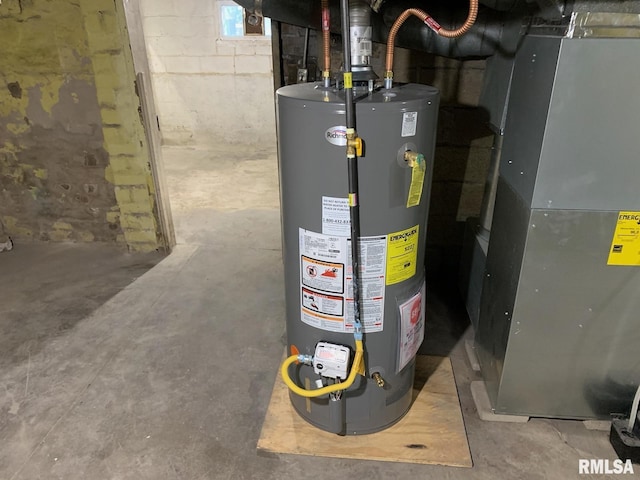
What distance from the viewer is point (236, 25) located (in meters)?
5.47

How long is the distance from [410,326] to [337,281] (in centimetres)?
30

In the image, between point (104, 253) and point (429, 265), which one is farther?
point (104, 253)

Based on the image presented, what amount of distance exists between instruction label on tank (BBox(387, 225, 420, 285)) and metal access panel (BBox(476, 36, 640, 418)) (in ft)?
1.05

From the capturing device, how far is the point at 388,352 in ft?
4.76

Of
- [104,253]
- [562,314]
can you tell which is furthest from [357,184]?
[104,253]

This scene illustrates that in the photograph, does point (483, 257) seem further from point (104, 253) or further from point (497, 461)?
point (104, 253)

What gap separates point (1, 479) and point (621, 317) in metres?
1.97

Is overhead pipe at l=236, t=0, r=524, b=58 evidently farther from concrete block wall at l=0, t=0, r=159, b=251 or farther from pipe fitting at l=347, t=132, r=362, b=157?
concrete block wall at l=0, t=0, r=159, b=251

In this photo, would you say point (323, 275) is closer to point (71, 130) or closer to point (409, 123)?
point (409, 123)

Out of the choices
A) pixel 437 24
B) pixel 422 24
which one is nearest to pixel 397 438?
pixel 437 24

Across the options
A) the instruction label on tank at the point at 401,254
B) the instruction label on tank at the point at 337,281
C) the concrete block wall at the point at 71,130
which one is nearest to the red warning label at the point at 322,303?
the instruction label on tank at the point at 337,281

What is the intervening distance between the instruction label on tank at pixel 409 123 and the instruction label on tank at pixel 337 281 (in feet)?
0.94

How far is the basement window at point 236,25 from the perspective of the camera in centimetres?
542

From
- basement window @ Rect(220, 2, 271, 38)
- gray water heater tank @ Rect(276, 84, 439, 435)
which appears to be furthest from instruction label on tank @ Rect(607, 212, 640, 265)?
basement window @ Rect(220, 2, 271, 38)
